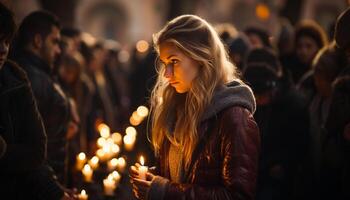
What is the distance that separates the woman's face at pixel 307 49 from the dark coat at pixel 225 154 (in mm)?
4467

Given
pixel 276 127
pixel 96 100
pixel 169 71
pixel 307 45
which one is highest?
pixel 169 71

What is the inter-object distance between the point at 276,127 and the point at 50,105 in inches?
85.8

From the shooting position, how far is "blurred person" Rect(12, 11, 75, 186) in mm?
5695

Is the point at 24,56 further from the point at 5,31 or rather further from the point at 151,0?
the point at 151,0

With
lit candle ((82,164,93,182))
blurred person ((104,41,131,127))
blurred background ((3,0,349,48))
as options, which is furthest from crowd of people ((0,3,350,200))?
blurred background ((3,0,349,48))

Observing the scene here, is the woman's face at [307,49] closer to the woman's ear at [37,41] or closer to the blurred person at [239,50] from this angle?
the blurred person at [239,50]

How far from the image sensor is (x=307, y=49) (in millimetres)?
8055

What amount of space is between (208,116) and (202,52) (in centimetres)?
38

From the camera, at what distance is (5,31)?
13.4 ft

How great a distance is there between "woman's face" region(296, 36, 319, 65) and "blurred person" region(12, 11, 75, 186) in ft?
11.0

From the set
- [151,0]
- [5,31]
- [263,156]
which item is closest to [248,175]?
[5,31]

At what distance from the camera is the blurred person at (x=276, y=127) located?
6.11m

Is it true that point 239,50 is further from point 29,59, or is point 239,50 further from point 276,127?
point 29,59

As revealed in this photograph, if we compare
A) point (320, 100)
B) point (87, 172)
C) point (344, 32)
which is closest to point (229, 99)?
point (87, 172)
